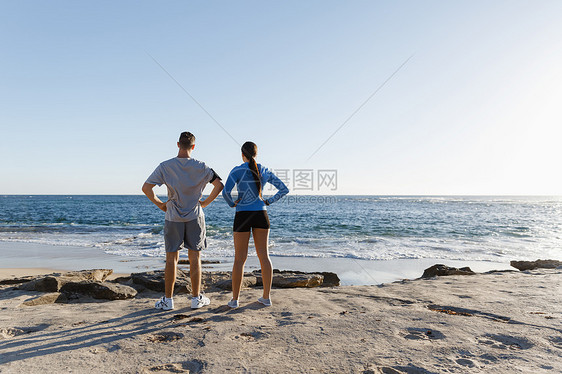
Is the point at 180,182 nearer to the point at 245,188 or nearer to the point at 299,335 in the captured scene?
the point at 245,188

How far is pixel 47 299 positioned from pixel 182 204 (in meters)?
2.41

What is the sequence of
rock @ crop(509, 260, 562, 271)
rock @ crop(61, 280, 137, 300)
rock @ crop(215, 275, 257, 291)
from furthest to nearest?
rock @ crop(509, 260, 562, 271) → rock @ crop(215, 275, 257, 291) → rock @ crop(61, 280, 137, 300)

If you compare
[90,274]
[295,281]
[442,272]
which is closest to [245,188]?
[295,281]

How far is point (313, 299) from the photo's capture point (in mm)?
4137

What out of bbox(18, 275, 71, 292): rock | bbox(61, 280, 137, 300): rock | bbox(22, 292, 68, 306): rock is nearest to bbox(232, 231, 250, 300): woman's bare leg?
bbox(61, 280, 137, 300): rock

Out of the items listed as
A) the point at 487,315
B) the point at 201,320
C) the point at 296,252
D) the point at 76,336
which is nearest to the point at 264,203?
the point at 201,320

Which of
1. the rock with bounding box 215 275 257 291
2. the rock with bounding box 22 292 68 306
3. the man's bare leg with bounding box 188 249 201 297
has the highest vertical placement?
the man's bare leg with bounding box 188 249 201 297

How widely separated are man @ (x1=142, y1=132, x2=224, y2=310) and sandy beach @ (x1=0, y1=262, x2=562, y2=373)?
416mm

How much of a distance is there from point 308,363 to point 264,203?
1913 millimetres

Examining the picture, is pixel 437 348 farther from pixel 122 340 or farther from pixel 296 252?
pixel 296 252

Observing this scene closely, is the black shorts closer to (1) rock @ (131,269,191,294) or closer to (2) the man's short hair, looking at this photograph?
(2) the man's short hair

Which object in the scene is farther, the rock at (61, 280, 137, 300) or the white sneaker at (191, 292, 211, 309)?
the rock at (61, 280, 137, 300)

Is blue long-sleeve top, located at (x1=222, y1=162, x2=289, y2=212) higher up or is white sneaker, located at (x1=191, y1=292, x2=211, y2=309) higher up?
blue long-sleeve top, located at (x1=222, y1=162, x2=289, y2=212)

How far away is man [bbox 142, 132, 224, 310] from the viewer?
3.67m
